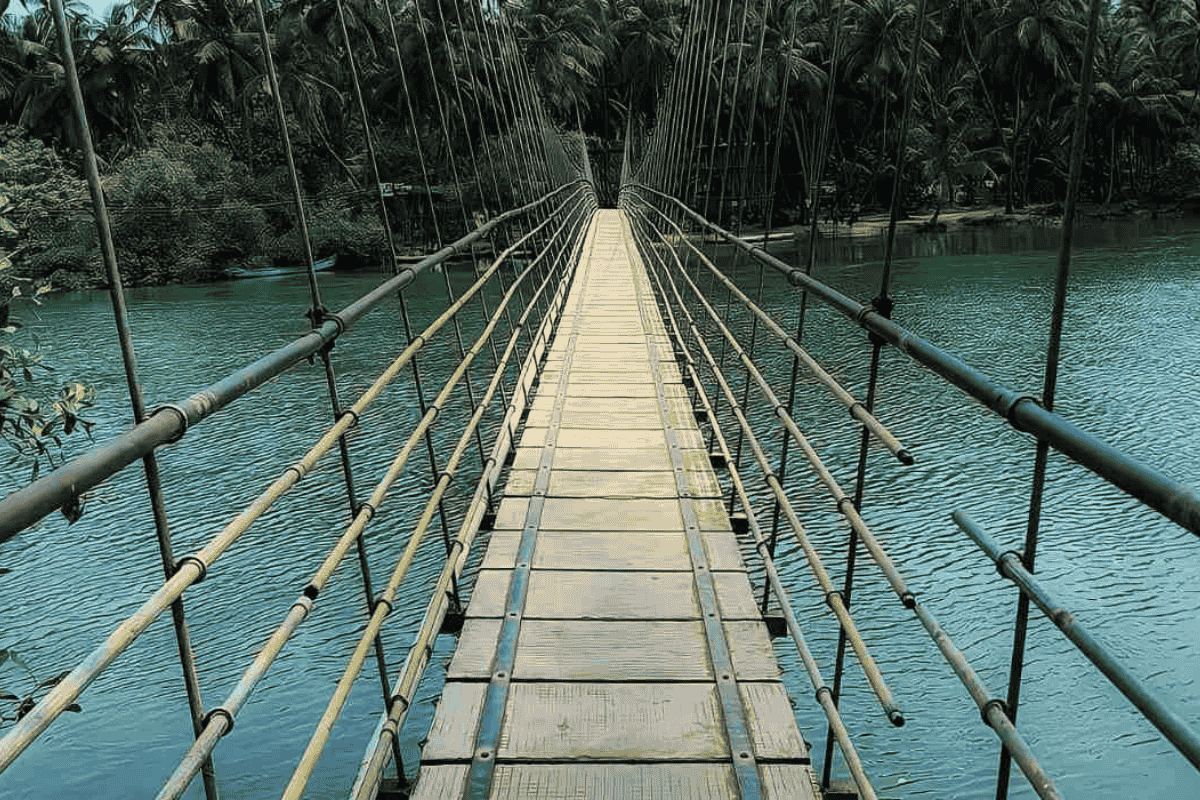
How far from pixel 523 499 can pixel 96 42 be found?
24778 mm

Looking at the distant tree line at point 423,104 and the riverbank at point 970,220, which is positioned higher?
the distant tree line at point 423,104

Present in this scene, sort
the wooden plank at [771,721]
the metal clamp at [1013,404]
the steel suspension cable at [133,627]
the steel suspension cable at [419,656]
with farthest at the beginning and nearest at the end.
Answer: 1. the wooden plank at [771,721]
2. the steel suspension cable at [419,656]
3. the metal clamp at [1013,404]
4. the steel suspension cable at [133,627]

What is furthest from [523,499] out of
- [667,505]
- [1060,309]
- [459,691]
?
[1060,309]

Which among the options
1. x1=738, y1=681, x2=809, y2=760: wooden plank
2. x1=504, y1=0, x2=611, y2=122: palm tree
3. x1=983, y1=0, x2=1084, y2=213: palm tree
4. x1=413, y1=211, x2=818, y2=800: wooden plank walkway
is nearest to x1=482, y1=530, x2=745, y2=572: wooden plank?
x1=413, y1=211, x2=818, y2=800: wooden plank walkway

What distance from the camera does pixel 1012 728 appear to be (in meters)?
0.96

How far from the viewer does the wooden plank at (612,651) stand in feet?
6.23

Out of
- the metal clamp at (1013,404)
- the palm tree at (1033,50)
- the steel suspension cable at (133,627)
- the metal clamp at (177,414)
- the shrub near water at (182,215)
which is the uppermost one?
the palm tree at (1033,50)

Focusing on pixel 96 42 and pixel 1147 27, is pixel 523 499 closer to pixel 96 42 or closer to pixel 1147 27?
pixel 96 42

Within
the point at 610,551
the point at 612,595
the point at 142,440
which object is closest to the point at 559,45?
the point at 610,551

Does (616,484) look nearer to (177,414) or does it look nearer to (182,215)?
(177,414)

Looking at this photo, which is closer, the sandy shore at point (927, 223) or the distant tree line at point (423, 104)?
the distant tree line at point (423, 104)

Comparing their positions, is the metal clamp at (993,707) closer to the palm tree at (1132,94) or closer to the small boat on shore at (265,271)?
the small boat on shore at (265,271)

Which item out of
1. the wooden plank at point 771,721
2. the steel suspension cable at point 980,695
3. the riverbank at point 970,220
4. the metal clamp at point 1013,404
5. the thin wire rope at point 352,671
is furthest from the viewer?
the riverbank at point 970,220

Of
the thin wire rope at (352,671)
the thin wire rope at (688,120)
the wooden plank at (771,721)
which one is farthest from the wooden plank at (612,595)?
the thin wire rope at (688,120)
